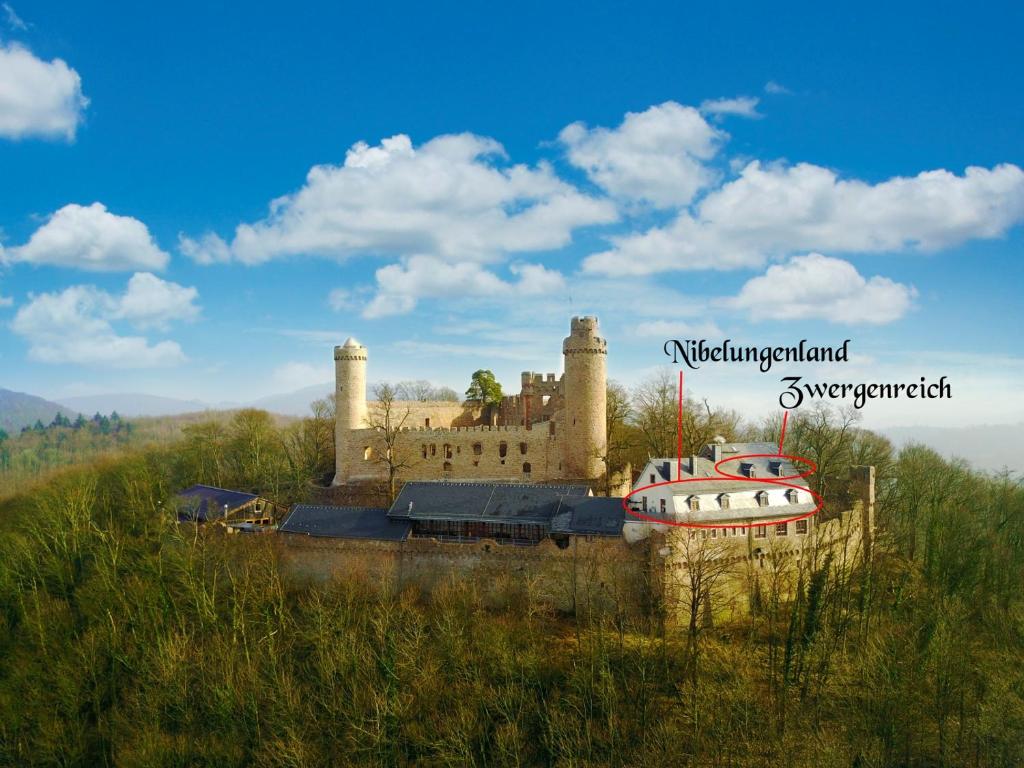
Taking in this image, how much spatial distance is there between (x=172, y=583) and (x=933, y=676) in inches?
993

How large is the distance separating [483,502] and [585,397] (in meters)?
7.97

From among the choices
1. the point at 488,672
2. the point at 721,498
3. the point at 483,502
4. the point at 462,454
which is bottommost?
the point at 488,672

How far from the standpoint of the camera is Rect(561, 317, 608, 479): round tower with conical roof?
111 feet

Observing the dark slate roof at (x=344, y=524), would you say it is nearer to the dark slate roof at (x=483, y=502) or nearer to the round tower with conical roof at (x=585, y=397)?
the dark slate roof at (x=483, y=502)

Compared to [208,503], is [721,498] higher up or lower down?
higher up

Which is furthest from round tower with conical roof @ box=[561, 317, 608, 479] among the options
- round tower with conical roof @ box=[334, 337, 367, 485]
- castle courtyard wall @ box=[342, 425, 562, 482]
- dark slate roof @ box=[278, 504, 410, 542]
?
round tower with conical roof @ box=[334, 337, 367, 485]

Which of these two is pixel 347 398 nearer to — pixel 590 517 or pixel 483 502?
pixel 483 502

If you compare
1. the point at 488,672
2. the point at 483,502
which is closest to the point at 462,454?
the point at 483,502

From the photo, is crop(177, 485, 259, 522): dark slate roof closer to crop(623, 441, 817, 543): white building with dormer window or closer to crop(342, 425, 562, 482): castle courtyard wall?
crop(342, 425, 562, 482): castle courtyard wall

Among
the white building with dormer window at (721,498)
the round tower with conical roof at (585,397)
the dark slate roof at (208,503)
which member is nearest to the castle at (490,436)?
the round tower with conical roof at (585,397)

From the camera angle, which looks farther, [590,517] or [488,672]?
[590,517]

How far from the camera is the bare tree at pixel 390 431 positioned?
119 ft

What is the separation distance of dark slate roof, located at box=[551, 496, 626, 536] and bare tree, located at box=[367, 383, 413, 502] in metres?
10.5

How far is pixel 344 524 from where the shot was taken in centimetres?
2861
